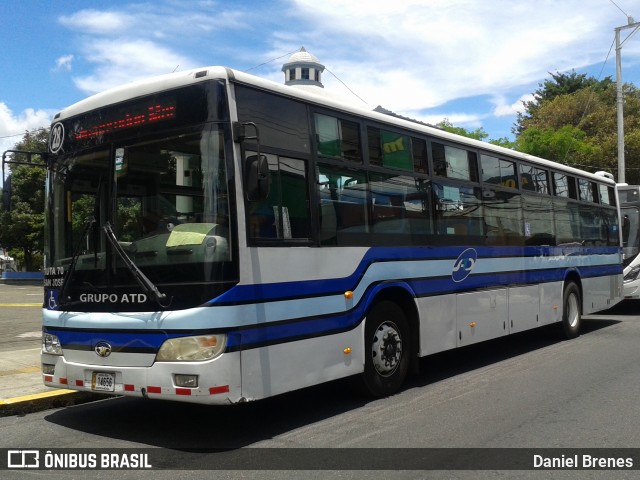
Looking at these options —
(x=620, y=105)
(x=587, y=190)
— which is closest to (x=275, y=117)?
(x=587, y=190)

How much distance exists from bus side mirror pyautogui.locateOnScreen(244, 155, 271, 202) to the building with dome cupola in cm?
3546

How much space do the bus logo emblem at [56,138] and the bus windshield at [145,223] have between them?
24 cm

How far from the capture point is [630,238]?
16.3 metres

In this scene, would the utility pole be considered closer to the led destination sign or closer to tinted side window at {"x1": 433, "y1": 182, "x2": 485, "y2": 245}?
tinted side window at {"x1": 433, "y1": 182, "x2": 485, "y2": 245}

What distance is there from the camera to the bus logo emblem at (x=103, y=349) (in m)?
5.54

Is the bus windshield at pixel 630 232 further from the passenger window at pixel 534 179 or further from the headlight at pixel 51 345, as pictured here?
the headlight at pixel 51 345

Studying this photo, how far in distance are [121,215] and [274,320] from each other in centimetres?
170

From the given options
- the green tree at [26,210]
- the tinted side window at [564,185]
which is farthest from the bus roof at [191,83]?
the green tree at [26,210]

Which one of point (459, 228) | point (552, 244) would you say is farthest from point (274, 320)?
point (552, 244)

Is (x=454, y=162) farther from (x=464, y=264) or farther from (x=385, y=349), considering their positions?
(x=385, y=349)

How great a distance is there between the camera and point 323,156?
641 centimetres

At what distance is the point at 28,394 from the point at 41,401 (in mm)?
255

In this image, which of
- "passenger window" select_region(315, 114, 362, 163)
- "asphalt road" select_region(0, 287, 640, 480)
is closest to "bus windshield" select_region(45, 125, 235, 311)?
"asphalt road" select_region(0, 287, 640, 480)

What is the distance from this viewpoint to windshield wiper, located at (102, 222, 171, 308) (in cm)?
527
